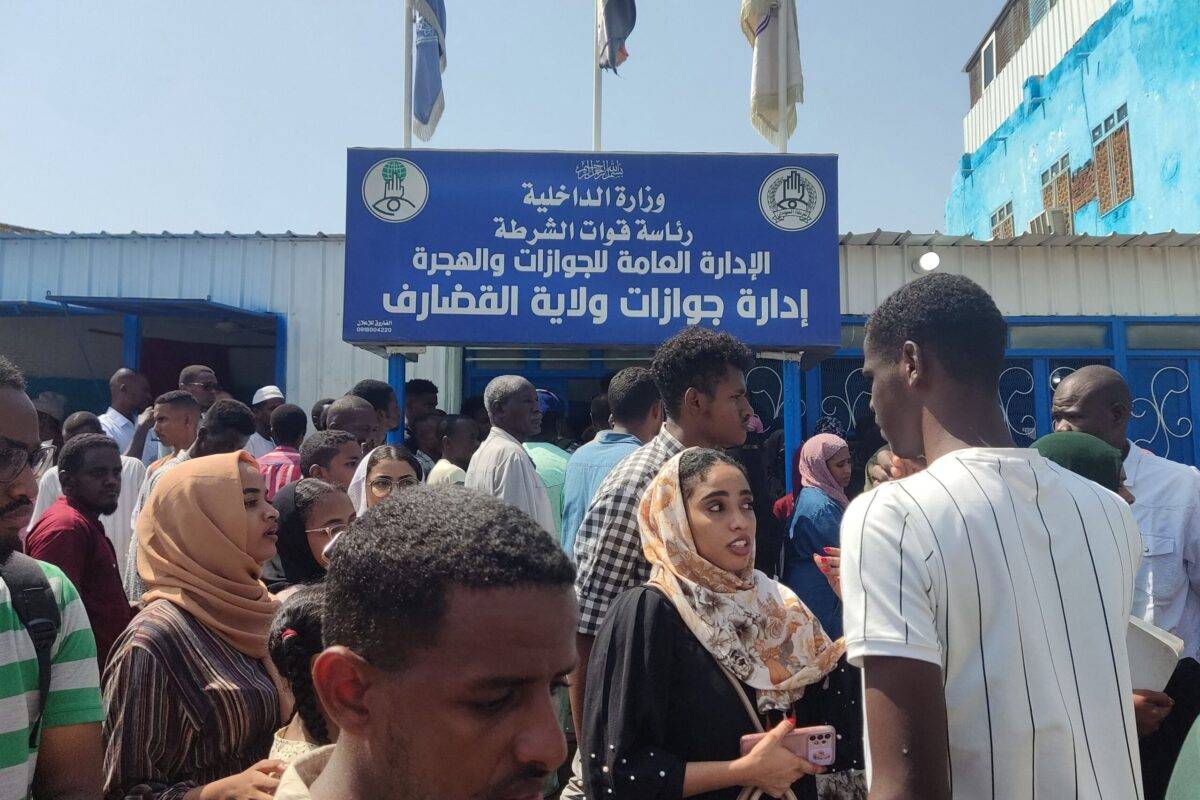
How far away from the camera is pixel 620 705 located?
200 centimetres

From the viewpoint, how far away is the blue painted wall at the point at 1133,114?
1016 cm

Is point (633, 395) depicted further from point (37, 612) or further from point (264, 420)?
point (264, 420)

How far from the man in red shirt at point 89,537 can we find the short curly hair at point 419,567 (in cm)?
222

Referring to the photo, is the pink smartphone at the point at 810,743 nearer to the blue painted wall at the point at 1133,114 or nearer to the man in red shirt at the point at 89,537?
the man in red shirt at the point at 89,537

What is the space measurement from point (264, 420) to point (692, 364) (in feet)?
14.5

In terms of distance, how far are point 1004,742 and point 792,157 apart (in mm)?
5132

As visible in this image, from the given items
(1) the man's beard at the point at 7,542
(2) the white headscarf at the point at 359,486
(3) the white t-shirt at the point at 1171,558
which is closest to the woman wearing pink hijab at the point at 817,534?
(3) the white t-shirt at the point at 1171,558

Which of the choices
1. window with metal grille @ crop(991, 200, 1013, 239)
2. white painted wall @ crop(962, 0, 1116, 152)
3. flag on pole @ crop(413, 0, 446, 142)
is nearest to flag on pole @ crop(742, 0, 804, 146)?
flag on pole @ crop(413, 0, 446, 142)

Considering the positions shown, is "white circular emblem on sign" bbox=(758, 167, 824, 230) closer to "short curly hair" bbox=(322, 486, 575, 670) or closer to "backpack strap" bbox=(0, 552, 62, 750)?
"backpack strap" bbox=(0, 552, 62, 750)

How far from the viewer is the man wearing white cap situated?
5.63m

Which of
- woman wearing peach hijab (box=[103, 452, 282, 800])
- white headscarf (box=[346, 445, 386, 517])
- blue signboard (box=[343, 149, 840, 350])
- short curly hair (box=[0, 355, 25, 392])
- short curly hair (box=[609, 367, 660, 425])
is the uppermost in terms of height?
blue signboard (box=[343, 149, 840, 350])

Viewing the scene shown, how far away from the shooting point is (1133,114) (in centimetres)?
1137

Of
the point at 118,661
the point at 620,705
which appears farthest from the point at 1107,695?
the point at 118,661

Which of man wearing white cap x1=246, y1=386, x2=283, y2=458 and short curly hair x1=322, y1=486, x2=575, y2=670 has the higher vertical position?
man wearing white cap x1=246, y1=386, x2=283, y2=458
